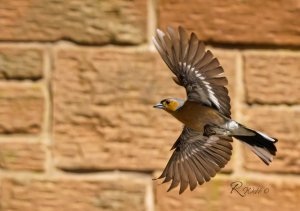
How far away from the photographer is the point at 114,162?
94.5 inches

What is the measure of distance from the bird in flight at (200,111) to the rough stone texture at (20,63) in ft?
2.19

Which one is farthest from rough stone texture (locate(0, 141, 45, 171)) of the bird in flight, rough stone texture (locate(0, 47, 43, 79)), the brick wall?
the bird in flight

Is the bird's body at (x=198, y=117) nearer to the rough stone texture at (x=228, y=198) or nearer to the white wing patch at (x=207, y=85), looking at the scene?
the white wing patch at (x=207, y=85)

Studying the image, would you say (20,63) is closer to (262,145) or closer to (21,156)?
(21,156)

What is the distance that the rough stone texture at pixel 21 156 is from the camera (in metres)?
2.41

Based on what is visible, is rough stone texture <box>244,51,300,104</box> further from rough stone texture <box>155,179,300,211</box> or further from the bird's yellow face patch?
the bird's yellow face patch

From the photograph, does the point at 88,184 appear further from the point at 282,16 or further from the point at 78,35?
the point at 282,16

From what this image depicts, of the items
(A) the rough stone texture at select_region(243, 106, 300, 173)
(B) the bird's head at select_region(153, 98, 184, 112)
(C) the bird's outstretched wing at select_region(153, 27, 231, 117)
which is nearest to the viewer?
(C) the bird's outstretched wing at select_region(153, 27, 231, 117)

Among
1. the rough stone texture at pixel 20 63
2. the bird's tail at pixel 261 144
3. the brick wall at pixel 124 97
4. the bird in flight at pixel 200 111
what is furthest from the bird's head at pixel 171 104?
the rough stone texture at pixel 20 63

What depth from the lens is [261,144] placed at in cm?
174

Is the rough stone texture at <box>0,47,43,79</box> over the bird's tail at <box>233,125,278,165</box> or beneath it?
over

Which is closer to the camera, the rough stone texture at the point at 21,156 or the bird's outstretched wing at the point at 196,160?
the bird's outstretched wing at the point at 196,160

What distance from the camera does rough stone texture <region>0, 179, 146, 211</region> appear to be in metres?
2.41

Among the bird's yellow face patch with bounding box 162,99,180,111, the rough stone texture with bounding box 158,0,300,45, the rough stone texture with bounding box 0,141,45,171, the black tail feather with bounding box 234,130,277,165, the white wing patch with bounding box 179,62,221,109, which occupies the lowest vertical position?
the rough stone texture with bounding box 0,141,45,171
